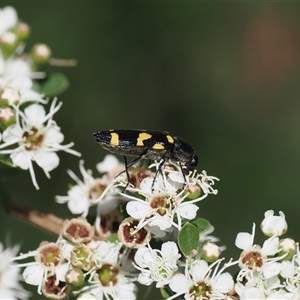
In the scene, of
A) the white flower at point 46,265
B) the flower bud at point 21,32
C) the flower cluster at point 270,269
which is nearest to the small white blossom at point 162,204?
the flower cluster at point 270,269

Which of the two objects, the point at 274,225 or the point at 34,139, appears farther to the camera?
the point at 34,139

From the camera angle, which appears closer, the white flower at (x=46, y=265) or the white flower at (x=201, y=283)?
the white flower at (x=201, y=283)

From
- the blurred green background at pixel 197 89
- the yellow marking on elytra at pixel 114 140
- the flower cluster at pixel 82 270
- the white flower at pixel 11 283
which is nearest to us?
the flower cluster at pixel 82 270

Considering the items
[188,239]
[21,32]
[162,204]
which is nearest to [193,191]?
[162,204]

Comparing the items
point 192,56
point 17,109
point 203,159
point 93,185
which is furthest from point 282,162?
point 17,109

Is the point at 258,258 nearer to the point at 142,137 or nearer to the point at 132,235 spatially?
the point at 132,235

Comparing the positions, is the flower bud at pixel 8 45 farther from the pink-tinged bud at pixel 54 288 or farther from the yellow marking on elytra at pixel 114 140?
the pink-tinged bud at pixel 54 288
